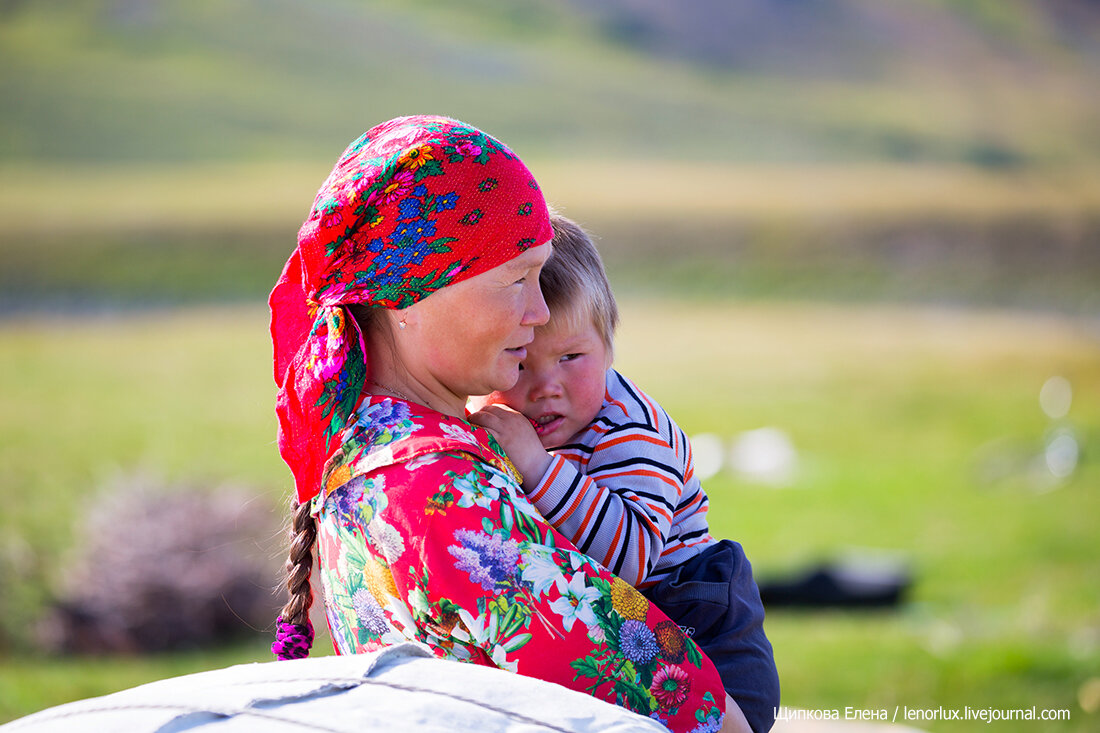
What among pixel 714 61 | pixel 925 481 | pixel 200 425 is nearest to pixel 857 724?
pixel 925 481

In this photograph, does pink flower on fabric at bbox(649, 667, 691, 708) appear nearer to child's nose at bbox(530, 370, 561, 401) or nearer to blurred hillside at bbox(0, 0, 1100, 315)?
child's nose at bbox(530, 370, 561, 401)

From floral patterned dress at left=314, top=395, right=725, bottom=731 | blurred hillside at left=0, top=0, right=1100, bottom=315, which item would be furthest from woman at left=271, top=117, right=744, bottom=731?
blurred hillside at left=0, top=0, right=1100, bottom=315

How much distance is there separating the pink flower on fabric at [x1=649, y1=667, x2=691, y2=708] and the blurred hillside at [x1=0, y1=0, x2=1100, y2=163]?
50.2 feet

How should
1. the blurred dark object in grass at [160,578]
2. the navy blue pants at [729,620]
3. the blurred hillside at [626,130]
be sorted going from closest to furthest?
1. the navy blue pants at [729,620]
2. the blurred dark object in grass at [160,578]
3. the blurred hillside at [626,130]

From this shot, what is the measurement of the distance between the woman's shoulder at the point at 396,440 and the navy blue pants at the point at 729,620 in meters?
0.59

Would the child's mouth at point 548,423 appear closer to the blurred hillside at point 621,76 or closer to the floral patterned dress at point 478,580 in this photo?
the floral patterned dress at point 478,580

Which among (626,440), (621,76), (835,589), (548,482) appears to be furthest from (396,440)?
(621,76)

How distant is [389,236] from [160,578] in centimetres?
689

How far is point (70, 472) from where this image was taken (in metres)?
10.9

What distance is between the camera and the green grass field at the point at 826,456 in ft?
23.0

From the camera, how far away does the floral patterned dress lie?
1.93 m

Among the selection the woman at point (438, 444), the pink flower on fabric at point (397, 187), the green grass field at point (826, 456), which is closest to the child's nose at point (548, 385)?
the woman at point (438, 444)

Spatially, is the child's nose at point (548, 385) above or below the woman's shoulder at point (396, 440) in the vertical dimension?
above

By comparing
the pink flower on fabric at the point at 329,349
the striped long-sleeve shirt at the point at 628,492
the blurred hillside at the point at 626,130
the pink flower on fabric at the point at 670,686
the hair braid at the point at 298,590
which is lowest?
the pink flower on fabric at the point at 670,686
